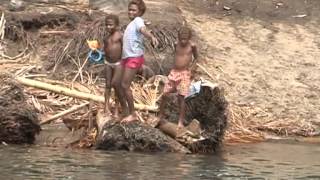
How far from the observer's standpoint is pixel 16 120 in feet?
32.9

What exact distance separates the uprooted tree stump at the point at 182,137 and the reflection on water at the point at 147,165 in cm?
24

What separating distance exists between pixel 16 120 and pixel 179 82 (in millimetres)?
2134

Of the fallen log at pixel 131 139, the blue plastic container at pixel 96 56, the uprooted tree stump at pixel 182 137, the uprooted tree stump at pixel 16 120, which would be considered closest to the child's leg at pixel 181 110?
the uprooted tree stump at pixel 182 137

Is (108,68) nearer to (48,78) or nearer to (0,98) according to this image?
(0,98)

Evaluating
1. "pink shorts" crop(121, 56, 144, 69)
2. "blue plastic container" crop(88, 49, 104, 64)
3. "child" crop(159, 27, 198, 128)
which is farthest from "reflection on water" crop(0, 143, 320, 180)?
"blue plastic container" crop(88, 49, 104, 64)

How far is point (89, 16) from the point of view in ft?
50.8

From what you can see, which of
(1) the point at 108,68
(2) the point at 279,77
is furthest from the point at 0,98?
(2) the point at 279,77

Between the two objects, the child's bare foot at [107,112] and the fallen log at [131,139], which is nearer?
the fallen log at [131,139]

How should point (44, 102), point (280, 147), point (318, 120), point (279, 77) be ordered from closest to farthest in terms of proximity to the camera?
point (280, 147)
point (44, 102)
point (318, 120)
point (279, 77)

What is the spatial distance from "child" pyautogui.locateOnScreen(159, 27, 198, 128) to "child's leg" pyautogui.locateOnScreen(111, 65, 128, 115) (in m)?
0.51

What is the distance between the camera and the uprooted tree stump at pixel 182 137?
9867 mm

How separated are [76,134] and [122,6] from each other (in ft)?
19.1

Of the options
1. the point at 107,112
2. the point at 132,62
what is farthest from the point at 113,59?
the point at 107,112

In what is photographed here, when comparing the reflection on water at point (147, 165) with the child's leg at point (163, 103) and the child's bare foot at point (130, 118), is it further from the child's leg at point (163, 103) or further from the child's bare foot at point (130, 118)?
the child's leg at point (163, 103)
